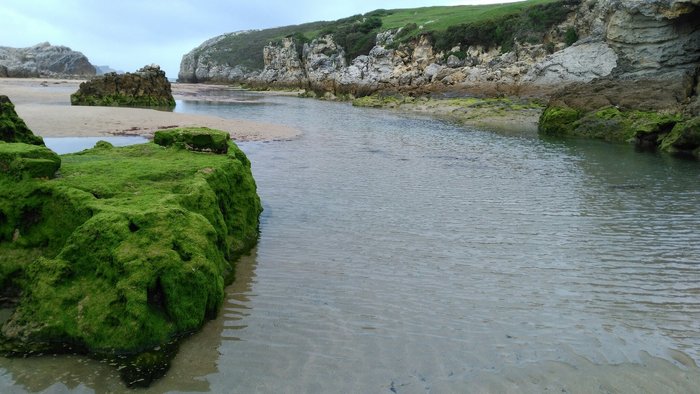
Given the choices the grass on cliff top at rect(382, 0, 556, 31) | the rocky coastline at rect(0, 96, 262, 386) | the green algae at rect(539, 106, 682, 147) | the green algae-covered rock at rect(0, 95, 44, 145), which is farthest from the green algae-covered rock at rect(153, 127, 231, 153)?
the grass on cliff top at rect(382, 0, 556, 31)

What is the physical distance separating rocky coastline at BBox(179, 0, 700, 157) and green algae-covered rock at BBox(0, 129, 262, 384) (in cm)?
2419

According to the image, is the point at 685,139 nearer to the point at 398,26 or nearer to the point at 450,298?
the point at 450,298

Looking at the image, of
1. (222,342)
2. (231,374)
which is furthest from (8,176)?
(231,374)

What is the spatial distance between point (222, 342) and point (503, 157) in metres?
18.4

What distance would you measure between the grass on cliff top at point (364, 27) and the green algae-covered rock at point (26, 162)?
223 ft

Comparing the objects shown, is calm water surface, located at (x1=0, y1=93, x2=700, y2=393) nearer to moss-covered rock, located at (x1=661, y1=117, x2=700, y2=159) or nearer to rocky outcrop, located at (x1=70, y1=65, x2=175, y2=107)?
moss-covered rock, located at (x1=661, y1=117, x2=700, y2=159)

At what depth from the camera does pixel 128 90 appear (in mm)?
47312

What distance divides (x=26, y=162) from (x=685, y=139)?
26.1 metres

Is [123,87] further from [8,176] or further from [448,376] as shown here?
[448,376]

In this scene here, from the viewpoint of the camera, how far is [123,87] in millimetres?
47156

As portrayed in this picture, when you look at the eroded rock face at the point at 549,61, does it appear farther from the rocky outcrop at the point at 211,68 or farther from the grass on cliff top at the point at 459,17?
the rocky outcrop at the point at 211,68

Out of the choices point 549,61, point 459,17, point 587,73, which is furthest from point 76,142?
point 459,17

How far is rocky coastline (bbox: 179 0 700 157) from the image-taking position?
1138 inches

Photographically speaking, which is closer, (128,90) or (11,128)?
(11,128)
